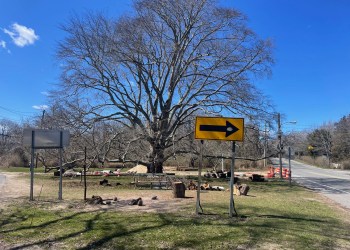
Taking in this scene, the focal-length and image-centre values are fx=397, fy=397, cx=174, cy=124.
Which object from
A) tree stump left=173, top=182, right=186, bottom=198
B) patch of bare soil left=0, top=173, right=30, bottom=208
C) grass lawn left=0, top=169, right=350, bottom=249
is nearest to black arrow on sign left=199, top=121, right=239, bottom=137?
grass lawn left=0, top=169, right=350, bottom=249

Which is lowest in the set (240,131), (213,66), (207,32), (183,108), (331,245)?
(331,245)

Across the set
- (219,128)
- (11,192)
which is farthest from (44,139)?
(219,128)

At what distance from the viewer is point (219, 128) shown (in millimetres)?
10086

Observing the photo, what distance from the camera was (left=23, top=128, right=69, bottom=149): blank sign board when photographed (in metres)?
13.1

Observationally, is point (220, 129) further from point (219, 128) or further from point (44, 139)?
point (44, 139)

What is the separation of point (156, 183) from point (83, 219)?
12049 millimetres

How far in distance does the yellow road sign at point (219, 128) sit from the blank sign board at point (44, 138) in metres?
5.55

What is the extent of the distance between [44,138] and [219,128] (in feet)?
21.1

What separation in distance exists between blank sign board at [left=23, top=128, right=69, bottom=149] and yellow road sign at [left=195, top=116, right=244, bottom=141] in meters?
5.55

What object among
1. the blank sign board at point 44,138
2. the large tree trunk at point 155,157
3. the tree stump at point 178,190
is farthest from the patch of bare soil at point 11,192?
the large tree trunk at point 155,157

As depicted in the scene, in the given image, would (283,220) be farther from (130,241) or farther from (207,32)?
(207,32)

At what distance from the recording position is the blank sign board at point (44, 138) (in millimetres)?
13117

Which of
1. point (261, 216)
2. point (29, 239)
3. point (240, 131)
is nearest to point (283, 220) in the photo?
point (261, 216)

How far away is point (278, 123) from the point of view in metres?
29.5
